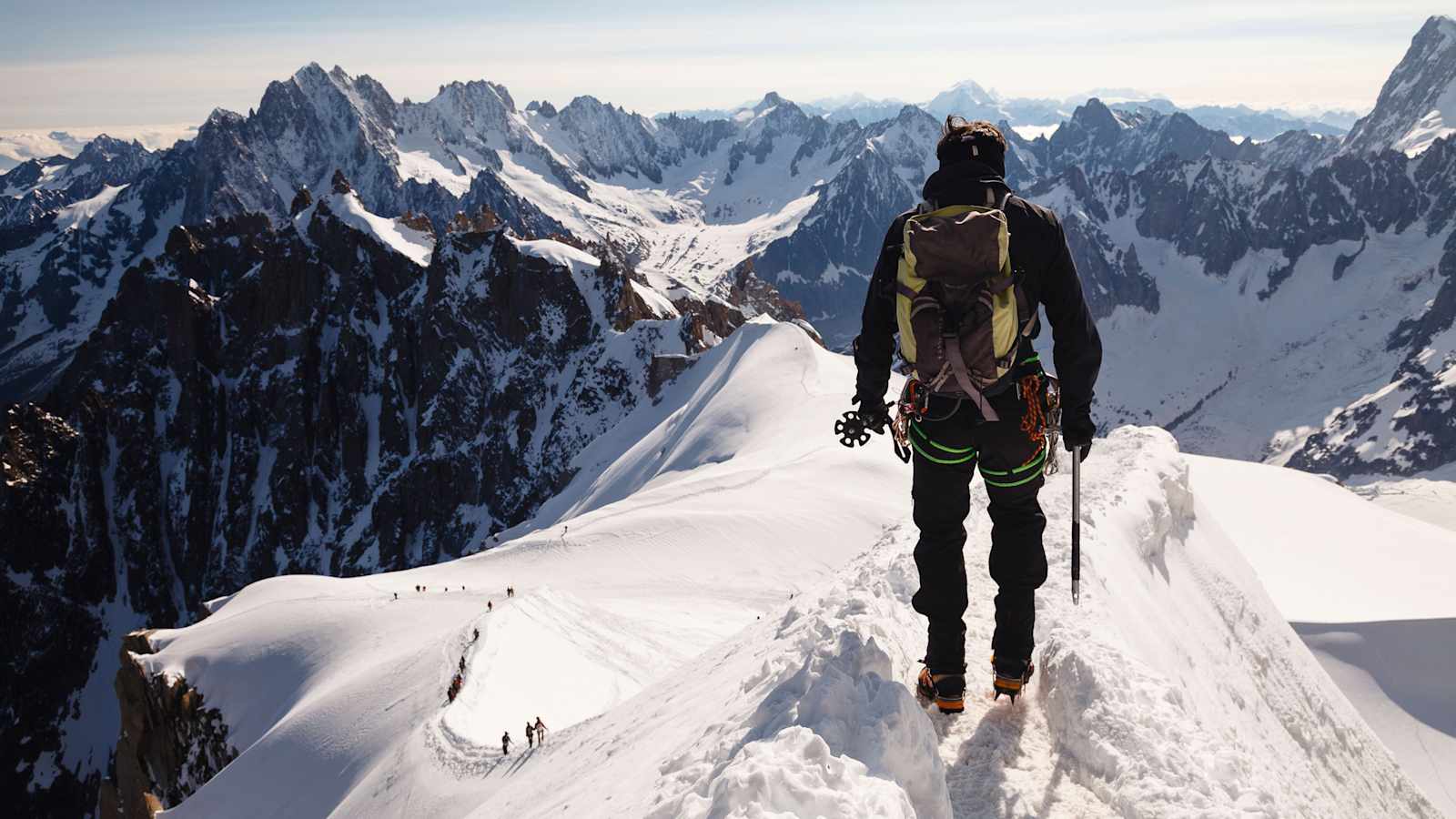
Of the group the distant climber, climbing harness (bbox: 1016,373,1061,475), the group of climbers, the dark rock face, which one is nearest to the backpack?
the distant climber

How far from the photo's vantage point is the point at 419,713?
2264 cm

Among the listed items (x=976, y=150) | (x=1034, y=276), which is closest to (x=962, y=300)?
(x=1034, y=276)

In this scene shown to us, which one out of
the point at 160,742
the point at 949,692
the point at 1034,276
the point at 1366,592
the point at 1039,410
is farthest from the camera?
the point at 160,742

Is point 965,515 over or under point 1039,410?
under

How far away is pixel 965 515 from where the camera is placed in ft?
21.7

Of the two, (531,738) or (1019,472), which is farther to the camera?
(531,738)

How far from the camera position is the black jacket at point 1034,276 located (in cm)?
614

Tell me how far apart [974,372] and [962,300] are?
517mm

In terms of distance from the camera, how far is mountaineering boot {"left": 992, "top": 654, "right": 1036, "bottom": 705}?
6586 mm

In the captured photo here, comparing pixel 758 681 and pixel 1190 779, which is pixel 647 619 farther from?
pixel 1190 779

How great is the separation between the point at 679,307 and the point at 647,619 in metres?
96.9

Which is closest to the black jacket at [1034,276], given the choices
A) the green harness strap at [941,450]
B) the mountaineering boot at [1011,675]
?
the green harness strap at [941,450]

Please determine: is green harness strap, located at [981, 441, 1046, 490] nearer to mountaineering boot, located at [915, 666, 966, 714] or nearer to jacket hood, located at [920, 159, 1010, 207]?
mountaineering boot, located at [915, 666, 966, 714]

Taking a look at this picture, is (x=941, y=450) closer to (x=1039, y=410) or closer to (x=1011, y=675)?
(x=1039, y=410)
